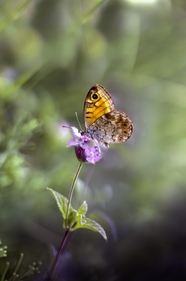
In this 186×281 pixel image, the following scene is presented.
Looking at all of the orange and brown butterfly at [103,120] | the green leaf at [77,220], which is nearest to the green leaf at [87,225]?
the green leaf at [77,220]

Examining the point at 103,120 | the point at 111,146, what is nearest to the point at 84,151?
the point at 103,120

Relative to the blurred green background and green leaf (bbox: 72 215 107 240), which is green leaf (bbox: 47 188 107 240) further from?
the blurred green background

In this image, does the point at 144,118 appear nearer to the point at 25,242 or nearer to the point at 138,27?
the point at 138,27

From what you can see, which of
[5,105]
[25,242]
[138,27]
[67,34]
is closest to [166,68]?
[138,27]

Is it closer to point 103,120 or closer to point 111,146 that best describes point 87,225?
point 103,120

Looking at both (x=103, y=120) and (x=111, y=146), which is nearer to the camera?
(x=103, y=120)

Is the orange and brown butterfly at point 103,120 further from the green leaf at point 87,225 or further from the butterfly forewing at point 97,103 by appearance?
the green leaf at point 87,225
